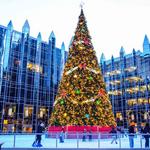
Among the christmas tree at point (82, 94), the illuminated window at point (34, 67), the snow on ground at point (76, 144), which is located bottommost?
the snow on ground at point (76, 144)

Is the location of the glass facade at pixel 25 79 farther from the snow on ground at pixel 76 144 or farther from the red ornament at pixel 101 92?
the snow on ground at pixel 76 144

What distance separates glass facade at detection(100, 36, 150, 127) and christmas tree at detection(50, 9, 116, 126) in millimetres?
37781

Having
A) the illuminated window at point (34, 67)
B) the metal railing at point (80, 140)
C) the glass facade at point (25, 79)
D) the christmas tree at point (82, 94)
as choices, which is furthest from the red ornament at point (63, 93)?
the illuminated window at point (34, 67)

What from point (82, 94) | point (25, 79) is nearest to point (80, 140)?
point (82, 94)

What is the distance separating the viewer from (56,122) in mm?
20547

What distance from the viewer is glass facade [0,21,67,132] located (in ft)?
152

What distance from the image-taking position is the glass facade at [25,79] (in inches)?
1826

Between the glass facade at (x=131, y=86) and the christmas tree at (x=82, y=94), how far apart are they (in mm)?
37781

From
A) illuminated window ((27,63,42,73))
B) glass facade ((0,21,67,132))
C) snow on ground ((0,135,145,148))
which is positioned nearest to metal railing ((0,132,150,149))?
snow on ground ((0,135,145,148))

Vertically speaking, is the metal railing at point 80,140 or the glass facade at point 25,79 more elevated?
the glass facade at point 25,79

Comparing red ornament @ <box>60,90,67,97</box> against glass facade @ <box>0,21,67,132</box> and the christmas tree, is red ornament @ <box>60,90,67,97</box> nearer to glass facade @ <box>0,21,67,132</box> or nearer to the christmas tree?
the christmas tree

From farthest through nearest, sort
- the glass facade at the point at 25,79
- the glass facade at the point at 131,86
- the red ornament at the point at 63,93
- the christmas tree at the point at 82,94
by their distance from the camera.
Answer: the glass facade at the point at 131,86, the glass facade at the point at 25,79, the red ornament at the point at 63,93, the christmas tree at the point at 82,94

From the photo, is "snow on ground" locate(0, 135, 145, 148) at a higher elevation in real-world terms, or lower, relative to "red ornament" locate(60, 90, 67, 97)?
lower

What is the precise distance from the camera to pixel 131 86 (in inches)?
2437
